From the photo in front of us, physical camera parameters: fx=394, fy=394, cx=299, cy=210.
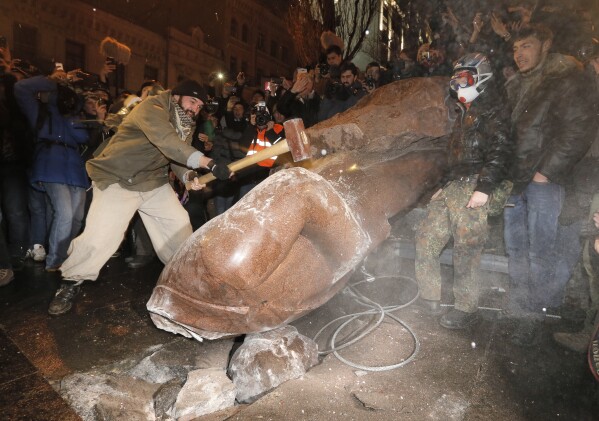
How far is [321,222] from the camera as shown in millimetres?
2336

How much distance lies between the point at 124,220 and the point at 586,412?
3637 millimetres

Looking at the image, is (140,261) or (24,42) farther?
(24,42)

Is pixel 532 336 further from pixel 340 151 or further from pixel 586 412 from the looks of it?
pixel 340 151

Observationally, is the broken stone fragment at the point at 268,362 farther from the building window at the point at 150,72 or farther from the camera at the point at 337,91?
the building window at the point at 150,72

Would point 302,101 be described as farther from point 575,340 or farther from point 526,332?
point 575,340

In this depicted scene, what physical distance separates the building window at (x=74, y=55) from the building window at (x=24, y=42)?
1437 millimetres

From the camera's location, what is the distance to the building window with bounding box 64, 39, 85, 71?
19797 millimetres

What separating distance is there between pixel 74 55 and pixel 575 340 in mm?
23753

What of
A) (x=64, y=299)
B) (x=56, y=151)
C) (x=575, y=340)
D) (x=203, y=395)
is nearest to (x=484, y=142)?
(x=575, y=340)

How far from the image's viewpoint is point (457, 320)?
3.20 meters

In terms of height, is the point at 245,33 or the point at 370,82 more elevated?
the point at 245,33

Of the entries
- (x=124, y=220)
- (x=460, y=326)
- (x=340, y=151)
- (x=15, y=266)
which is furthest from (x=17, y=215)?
(x=460, y=326)

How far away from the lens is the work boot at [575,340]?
2.83 metres

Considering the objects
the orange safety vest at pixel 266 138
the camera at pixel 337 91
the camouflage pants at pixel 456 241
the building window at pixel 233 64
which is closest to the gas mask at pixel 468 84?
the camouflage pants at pixel 456 241
